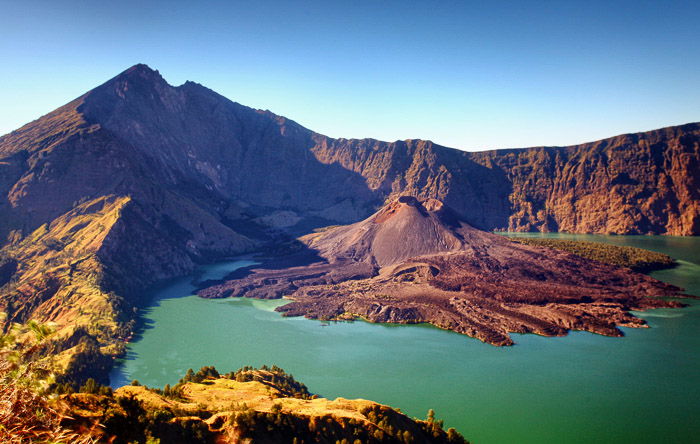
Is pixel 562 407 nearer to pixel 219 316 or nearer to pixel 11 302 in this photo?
pixel 219 316

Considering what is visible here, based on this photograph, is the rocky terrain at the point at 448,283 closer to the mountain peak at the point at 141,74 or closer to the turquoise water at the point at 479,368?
the turquoise water at the point at 479,368

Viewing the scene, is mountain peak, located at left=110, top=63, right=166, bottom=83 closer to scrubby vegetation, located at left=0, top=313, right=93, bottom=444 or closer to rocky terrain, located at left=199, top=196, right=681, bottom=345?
rocky terrain, located at left=199, top=196, right=681, bottom=345

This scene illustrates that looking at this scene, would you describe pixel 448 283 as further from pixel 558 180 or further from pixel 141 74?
pixel 141 74

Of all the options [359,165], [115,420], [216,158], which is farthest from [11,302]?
[359,165]

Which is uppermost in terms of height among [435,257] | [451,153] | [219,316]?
[451,153]

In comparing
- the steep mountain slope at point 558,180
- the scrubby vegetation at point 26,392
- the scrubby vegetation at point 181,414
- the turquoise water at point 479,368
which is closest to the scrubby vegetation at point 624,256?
the turquoise water at point 479,368

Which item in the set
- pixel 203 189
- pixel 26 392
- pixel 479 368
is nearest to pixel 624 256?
pixel 479 368
